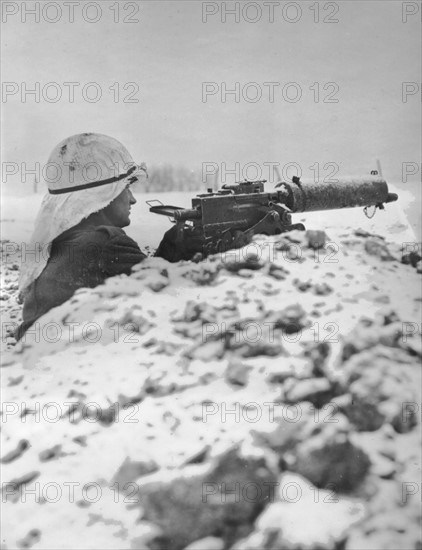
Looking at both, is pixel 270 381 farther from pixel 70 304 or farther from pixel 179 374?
pixel 70 304

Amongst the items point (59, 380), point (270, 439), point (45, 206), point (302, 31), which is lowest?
point (270, 439)

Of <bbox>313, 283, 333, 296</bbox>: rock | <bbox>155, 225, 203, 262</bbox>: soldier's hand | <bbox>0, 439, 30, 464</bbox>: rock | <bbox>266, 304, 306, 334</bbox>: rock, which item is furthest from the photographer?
<bbox>155, 225, 203, 262</bbox>: soldier's hand

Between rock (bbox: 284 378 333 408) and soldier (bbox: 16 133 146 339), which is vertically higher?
soldier (bbox: 16 133 146 339)

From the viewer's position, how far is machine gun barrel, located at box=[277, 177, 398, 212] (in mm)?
2250

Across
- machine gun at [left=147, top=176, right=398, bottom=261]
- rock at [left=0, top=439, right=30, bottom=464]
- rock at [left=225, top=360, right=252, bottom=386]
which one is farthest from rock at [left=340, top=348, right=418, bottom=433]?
rock at [left=0, top=439, right=30, bottom=464]

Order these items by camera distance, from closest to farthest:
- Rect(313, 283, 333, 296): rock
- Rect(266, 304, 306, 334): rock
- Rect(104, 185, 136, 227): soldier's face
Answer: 1. Rect(266, 304, 306, 334): rock
2. Rect(313, 283, 333, 296): rock
3. Rect(104, 185, 136, 227): soldier's face

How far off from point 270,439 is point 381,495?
30 cm

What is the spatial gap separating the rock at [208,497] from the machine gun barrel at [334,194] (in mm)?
1111

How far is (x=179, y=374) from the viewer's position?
1685 millimetres

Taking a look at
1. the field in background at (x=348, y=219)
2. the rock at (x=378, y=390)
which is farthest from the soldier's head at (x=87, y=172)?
the rock at (x=378, y=390)

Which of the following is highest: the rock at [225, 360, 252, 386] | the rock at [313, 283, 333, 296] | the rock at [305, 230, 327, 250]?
the rock at [305, 230, 327, 250]

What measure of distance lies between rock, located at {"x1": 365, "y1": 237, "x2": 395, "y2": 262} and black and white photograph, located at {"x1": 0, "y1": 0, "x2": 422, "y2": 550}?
0.01m

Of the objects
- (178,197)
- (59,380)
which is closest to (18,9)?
(178,197)

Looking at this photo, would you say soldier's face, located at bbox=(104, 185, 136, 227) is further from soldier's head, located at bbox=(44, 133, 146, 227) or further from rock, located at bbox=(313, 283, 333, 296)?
rock, located at bbox=(313, 283, 333, 296)
